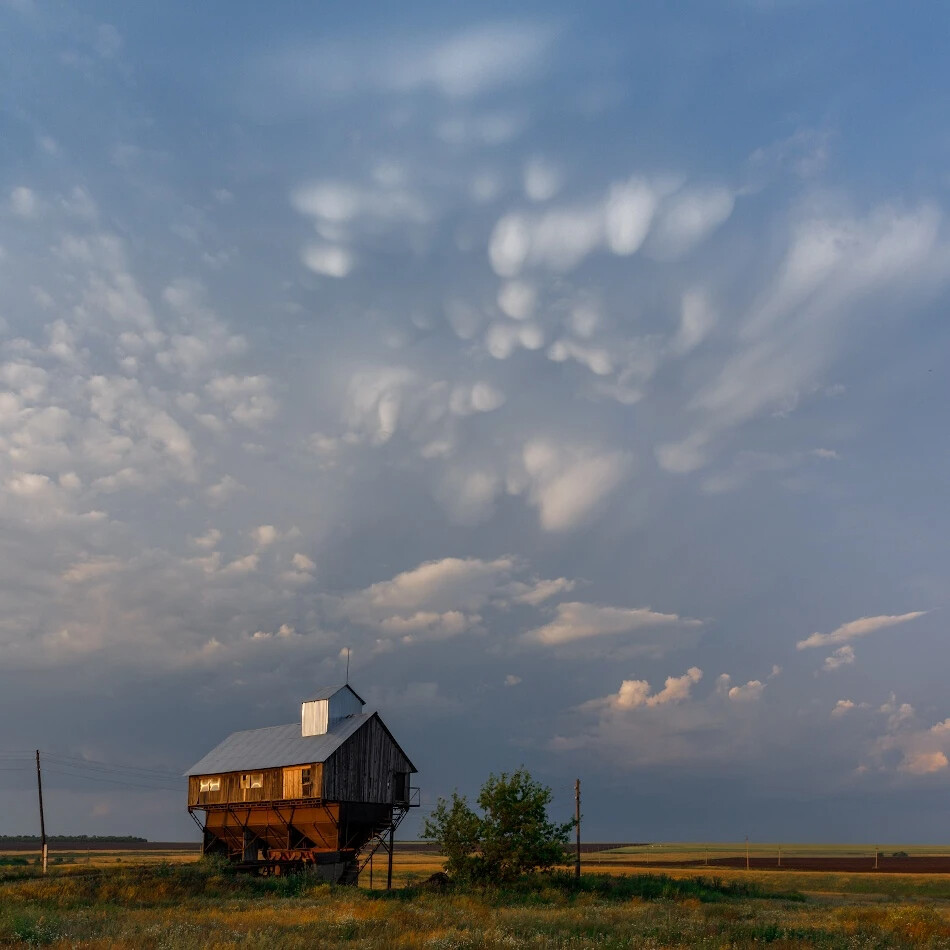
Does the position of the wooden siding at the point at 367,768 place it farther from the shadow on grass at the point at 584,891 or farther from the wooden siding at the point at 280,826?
the shadow on grass at the point at 584,891

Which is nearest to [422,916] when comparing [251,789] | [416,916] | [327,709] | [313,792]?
[416,916]

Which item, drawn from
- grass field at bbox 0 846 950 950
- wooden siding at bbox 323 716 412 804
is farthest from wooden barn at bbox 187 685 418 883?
grass field at bbox 0 846 950 950

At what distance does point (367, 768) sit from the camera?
6122cm

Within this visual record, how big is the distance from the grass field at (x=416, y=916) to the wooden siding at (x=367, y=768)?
8.34m

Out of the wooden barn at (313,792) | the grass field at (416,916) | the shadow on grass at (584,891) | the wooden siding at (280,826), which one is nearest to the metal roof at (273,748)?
the wooden barn at (313,792)

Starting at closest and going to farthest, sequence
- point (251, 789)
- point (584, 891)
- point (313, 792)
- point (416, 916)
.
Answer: point (416, 916), point (584, 891), point (313, 792), point (251, 789)

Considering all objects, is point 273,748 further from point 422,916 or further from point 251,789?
point 422,916

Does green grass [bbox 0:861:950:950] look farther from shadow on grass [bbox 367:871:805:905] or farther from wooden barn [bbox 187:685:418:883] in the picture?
wooden barn [bbox 187:685:418:883]

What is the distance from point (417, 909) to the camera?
34469 mm

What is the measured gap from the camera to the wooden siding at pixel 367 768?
5847 centimetres

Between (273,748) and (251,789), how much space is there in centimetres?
329

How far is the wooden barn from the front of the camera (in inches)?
2314

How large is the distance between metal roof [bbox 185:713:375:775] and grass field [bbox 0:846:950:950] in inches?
361

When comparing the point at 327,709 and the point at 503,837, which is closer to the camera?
the point at 503,837
